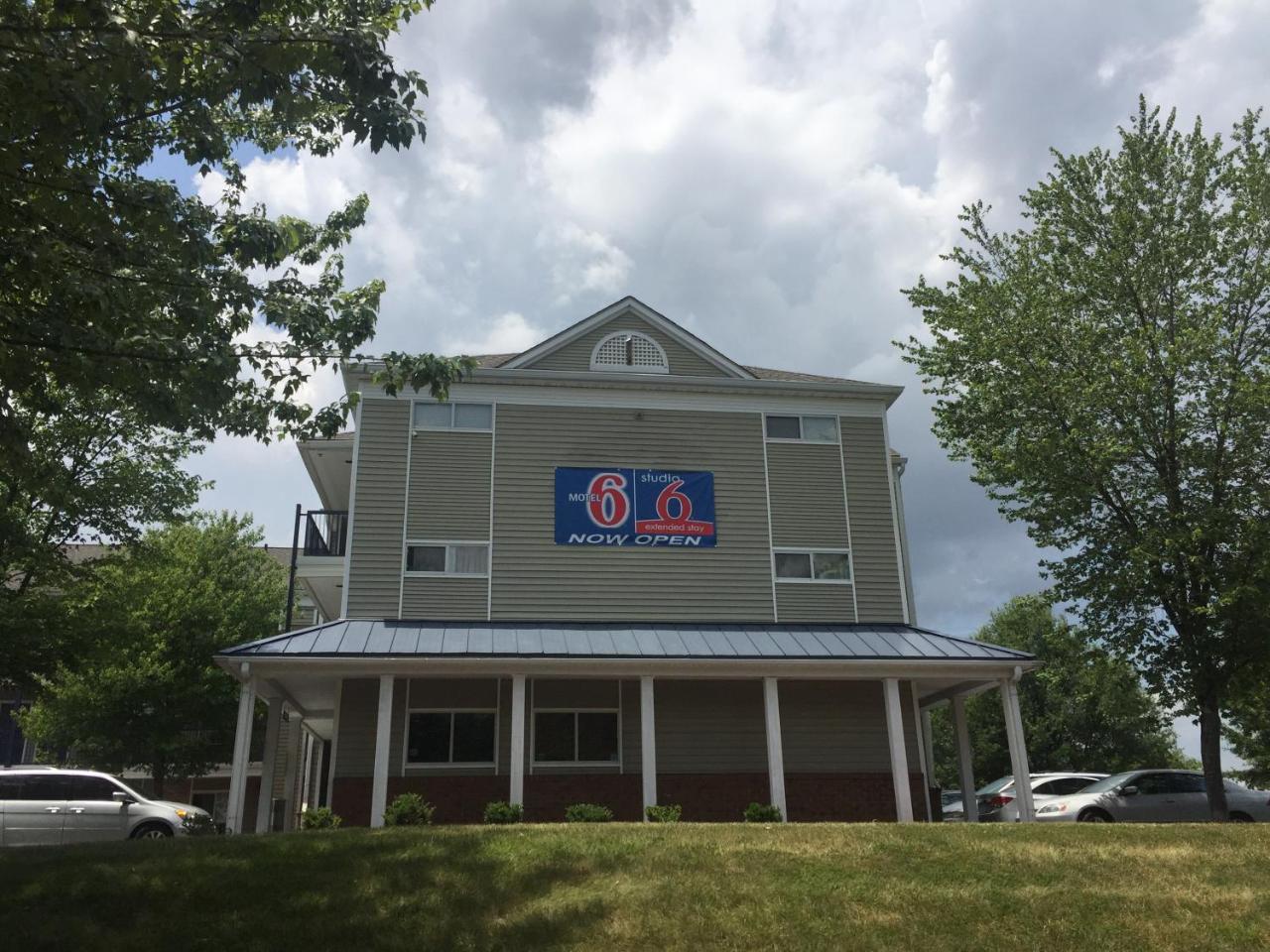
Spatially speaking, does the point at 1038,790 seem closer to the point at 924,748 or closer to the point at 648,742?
the point at 924,748

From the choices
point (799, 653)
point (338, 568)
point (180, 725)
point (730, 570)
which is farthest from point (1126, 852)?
point (180, 725)

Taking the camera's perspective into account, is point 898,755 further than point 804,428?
No

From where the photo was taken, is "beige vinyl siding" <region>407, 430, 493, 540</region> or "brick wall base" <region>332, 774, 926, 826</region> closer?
"brick wall base" <region>332, 774, 926, 826</region>

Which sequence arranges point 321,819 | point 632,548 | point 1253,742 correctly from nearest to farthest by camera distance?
point 321,819 < point 632,548 < point 1253,742

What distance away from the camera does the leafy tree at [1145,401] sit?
67.4 feet

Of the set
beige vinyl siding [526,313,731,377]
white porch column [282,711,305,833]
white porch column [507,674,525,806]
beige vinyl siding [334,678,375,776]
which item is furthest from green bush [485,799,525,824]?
beige vinyl siding [526,313,731,377]

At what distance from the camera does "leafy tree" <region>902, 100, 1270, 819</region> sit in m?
20.5

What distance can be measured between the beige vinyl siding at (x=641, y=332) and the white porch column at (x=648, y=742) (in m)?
7.11

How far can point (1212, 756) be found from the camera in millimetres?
20328

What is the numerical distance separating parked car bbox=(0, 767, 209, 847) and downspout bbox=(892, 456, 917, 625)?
1445cm

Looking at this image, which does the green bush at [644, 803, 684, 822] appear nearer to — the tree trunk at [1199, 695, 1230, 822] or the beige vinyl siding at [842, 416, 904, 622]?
the beige vinyl siding at [842, 416, 904, 622]

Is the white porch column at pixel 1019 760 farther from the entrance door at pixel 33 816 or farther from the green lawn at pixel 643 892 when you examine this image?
the entrance door at pixel 33 816

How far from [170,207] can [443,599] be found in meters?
10.7

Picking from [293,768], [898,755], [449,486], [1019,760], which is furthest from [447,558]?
[1019,760]
